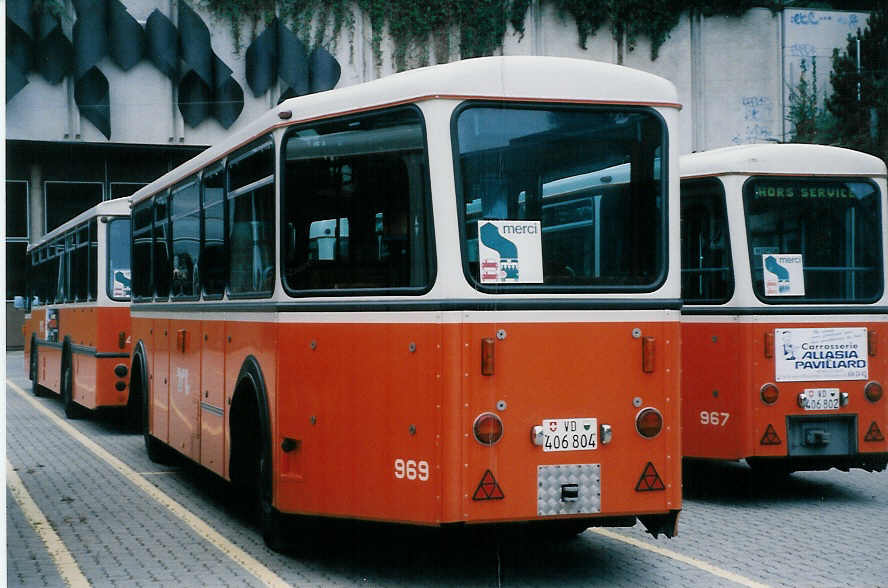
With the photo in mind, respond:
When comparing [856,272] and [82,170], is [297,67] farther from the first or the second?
[856,272]

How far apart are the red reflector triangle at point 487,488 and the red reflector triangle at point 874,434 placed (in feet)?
15.6

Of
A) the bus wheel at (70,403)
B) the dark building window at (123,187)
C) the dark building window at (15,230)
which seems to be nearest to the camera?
the bus wheel at (70,403)

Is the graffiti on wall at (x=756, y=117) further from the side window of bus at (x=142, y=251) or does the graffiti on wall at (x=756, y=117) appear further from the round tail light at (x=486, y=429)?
the round tail light at (x=486, y=429)

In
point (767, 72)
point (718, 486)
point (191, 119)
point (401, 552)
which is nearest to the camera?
point (401, 552)

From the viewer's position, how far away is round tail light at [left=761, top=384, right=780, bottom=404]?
999 centimetres

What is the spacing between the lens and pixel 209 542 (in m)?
8.34

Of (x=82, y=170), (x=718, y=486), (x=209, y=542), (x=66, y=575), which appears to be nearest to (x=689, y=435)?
(x=718, y=486)

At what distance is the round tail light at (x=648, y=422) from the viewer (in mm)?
6875

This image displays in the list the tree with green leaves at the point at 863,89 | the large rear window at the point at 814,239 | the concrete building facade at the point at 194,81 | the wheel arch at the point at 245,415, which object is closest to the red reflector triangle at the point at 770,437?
the large rear window at the point at 814,239

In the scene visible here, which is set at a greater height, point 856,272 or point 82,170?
point 82,170

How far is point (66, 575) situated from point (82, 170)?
31490 mm

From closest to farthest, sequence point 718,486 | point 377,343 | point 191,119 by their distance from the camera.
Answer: point 377,343 < point 718,486 < point 191,119

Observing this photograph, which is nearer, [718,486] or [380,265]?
[380,265]

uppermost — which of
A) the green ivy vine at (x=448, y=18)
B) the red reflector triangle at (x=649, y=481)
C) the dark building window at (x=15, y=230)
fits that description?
the green ivy vine at (x=448, y=18)
